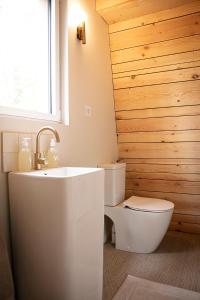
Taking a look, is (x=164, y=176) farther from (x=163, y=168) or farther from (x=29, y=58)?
(x=29, y=58)

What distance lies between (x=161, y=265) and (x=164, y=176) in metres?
0.92

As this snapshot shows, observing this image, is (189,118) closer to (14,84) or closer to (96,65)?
(96,65)

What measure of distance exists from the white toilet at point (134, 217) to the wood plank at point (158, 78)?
885 mm

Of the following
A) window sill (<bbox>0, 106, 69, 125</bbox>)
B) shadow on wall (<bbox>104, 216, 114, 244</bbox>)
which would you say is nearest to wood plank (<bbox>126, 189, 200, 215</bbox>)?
shadow on wall (<bbox>104, 216, 114, 244</bbox>)

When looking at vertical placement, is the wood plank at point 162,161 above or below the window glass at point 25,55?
below

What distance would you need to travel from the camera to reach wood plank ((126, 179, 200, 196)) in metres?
2.29

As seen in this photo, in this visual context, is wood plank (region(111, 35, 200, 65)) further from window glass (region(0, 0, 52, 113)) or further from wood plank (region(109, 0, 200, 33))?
window glass (region(0, 0, 52, 113))

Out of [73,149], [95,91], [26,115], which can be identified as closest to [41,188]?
[26,115]

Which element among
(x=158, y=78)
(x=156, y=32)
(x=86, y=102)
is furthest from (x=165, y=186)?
(x=156, y=32)

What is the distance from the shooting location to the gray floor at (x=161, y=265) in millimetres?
1552

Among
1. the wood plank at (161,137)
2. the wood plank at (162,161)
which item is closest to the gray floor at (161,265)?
the wood plank at (162,161)

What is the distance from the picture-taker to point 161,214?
6.03 ft

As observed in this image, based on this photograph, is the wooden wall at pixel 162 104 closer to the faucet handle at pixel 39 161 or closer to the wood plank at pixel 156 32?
the wood plank at pixel 156 32

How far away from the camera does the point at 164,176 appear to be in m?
2.41
